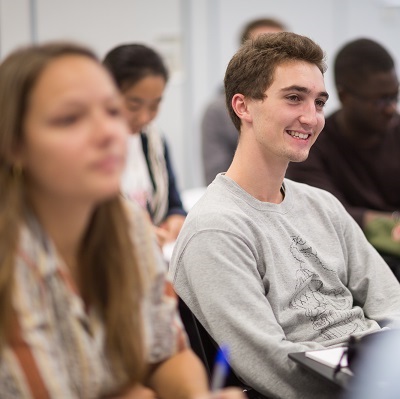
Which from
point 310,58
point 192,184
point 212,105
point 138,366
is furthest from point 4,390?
point 192,184

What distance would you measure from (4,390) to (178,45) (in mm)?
4388

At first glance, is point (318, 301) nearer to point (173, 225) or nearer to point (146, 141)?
point (173, 225)

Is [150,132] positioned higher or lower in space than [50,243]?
lower

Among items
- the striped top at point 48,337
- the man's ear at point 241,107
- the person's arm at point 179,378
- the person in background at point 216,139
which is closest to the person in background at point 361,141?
the person in background at point 216,139

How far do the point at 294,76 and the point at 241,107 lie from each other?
6.4 inches

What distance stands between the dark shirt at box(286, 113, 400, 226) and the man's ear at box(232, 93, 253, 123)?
0.83 meters

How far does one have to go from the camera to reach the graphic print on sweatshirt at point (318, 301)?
1593 mm

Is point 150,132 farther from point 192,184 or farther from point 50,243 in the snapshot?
point 192,184

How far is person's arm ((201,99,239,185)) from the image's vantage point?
319cm

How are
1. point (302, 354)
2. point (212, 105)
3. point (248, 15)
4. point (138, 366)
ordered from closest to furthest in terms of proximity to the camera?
point (138, 366)
point (302, 354)
point (212, 105)
point (248, 15)

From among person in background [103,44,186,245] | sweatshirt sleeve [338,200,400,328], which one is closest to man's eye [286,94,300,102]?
sweatshirt sleeve [338,200,400,328]

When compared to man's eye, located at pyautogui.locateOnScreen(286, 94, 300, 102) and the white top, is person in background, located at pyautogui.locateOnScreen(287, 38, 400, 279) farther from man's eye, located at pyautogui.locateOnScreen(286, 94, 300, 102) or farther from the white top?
man's eye, located at pyautogui.locateOnScreen(286, 94, 300, 102)

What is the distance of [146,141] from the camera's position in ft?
8.78

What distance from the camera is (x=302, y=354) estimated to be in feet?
4.54
